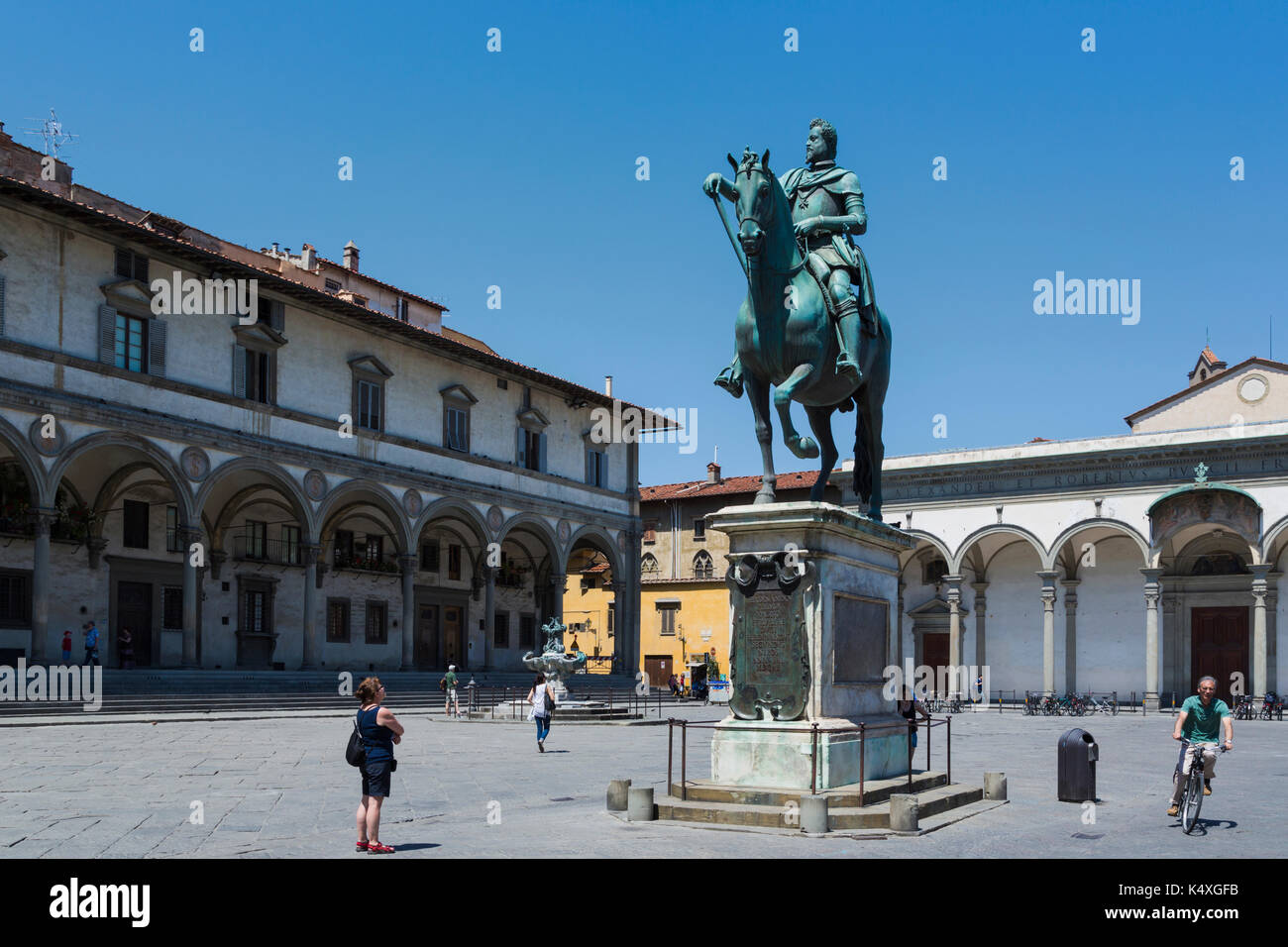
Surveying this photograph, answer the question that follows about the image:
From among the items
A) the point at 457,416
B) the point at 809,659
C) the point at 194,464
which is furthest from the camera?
the point at 457,416

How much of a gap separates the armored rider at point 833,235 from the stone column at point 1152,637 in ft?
104

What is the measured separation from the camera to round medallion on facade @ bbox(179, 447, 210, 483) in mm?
29797

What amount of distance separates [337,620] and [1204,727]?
31275mm

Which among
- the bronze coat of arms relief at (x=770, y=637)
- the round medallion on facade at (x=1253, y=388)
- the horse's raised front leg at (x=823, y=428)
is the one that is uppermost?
the round medallion on facade at (x=1253, y=388)

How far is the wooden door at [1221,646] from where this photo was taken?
39.6 metres

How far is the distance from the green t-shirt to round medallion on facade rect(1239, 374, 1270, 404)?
35.1 meters

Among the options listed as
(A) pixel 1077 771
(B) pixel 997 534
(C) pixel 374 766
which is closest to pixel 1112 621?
(B) pixel 997 534

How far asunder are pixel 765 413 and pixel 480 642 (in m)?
35.6

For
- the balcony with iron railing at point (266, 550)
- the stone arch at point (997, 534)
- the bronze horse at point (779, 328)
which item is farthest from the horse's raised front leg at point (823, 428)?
the stone arch at point (997, 534)

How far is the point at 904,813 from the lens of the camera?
8727 mm

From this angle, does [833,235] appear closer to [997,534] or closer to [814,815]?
[814,815]

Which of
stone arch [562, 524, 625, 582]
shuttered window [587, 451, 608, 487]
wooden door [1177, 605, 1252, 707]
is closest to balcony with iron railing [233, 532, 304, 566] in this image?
stone arch [562, 524, 625, 582]

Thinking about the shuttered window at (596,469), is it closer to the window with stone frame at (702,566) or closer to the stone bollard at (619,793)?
the window with stone frame at (702,566)
